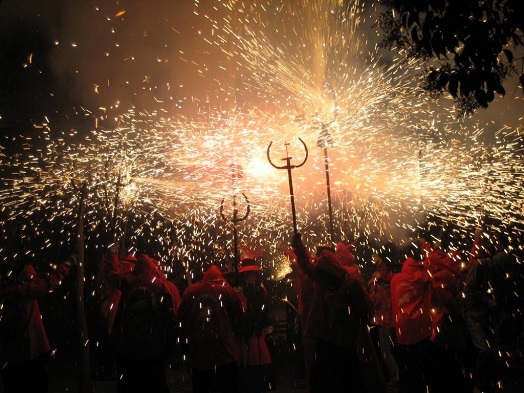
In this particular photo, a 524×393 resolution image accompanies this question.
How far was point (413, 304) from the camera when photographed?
739cm

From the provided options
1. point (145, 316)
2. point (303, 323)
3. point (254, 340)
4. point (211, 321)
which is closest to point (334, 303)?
point (303, 323)

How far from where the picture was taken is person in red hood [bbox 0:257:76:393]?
19.5 feet

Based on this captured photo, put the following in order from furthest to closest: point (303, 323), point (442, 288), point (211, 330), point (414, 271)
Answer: point (414, 271) → point (442, 288) → point (303, 323) → point (211, 330)

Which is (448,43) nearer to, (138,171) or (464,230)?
(138,171)

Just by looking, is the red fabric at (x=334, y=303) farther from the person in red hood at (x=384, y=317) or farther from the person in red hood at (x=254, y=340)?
the person in red hood at (x=384, y=317)

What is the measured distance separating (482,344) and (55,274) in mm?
4398

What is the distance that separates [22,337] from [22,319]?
173 millimetres

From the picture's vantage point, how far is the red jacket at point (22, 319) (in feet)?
19.5

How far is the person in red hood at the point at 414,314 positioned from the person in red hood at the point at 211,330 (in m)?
2.39

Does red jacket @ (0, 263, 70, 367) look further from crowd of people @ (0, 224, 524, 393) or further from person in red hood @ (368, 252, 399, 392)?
person in red hood @ (368, 252, 399, 392)

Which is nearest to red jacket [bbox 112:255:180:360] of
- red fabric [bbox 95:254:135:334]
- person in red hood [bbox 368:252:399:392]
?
red fabric [bbox 95:254:135:334]

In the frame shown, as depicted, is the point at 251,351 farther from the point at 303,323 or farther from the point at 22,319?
the point at 22,319

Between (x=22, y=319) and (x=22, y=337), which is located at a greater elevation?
(x=22, y=319)

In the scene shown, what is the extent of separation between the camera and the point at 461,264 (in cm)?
765
